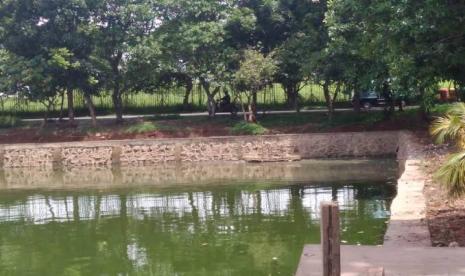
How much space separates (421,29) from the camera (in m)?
9.47

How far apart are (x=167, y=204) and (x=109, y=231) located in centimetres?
293

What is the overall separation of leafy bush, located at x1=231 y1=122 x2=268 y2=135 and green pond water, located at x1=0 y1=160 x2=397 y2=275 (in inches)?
111

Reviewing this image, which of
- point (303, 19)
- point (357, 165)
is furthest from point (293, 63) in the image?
point (357, 165)

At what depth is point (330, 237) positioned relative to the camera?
4.93 metres

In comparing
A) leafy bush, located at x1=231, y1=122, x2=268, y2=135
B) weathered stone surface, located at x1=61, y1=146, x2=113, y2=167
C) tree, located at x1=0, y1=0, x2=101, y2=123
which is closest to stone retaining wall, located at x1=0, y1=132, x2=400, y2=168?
weathered stone surface, located at x1=61, y1=146, x2=113, y2=167

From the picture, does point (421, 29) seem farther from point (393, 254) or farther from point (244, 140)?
point (244, 140)

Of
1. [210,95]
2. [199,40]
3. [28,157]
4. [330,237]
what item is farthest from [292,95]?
[330,237]

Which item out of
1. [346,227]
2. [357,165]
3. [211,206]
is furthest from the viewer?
[357,165]

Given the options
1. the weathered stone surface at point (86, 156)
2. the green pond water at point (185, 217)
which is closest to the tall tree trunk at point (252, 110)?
the green pond water at point (185, 217)

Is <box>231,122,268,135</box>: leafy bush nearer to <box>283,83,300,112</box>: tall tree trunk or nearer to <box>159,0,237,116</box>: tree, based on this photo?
<box>159,0,237,116</box>: tree

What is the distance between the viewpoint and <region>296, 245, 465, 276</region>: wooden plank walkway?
6.20m

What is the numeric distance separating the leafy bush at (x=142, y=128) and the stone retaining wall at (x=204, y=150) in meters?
1.23

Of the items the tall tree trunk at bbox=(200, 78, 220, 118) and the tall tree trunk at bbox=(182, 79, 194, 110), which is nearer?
the tall tree trunk at bbox=(200, 78, 220, 118)

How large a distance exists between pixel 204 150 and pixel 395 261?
1702cm
